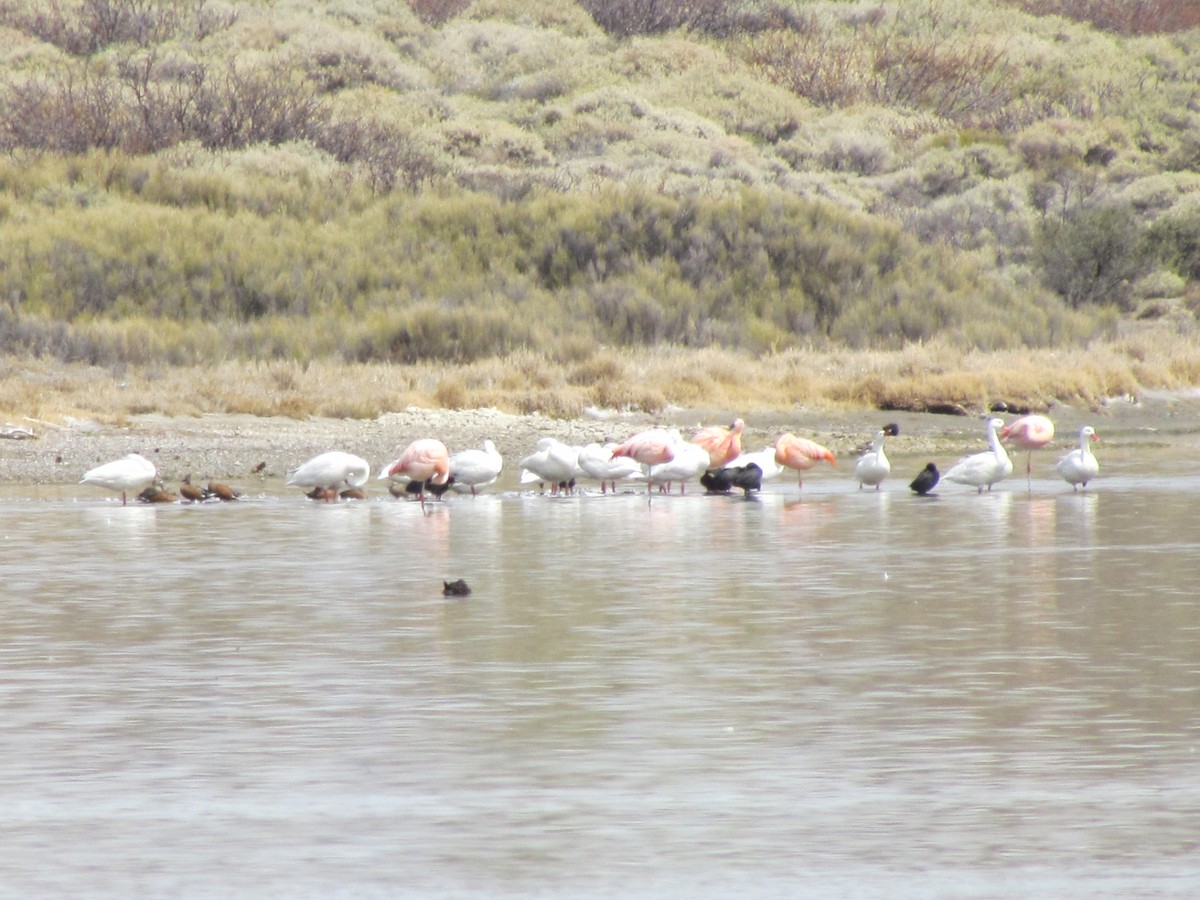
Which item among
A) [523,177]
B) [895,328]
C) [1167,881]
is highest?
[523,177]

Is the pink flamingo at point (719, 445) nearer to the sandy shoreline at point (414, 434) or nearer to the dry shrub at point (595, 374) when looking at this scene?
A: the sandy shoreline at point (414, 434)

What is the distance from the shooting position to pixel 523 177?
46719 millimetres

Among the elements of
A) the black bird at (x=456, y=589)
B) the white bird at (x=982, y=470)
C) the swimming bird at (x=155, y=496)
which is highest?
the white bird at (x=982, y=470)

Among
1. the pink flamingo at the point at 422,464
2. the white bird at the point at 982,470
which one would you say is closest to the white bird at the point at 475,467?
the pink flamingo at the point at 422,464

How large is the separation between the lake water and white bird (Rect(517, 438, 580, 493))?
3.63m

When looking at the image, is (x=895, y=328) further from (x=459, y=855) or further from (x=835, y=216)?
(x=459, y=855)

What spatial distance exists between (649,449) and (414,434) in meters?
6.39

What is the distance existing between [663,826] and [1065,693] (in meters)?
2.71

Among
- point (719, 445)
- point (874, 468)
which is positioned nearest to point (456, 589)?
point (874, 468)

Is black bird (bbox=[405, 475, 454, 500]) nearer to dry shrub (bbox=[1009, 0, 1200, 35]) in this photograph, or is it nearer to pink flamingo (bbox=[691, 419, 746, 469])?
pink flamingo (bbox=[691, 419, 746, 469])

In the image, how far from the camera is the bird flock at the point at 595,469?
18031 mm

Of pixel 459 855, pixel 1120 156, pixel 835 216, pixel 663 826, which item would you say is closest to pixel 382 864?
pixel 459 855

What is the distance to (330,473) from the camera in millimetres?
18078

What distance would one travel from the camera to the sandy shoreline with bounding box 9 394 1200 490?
69.3ft
